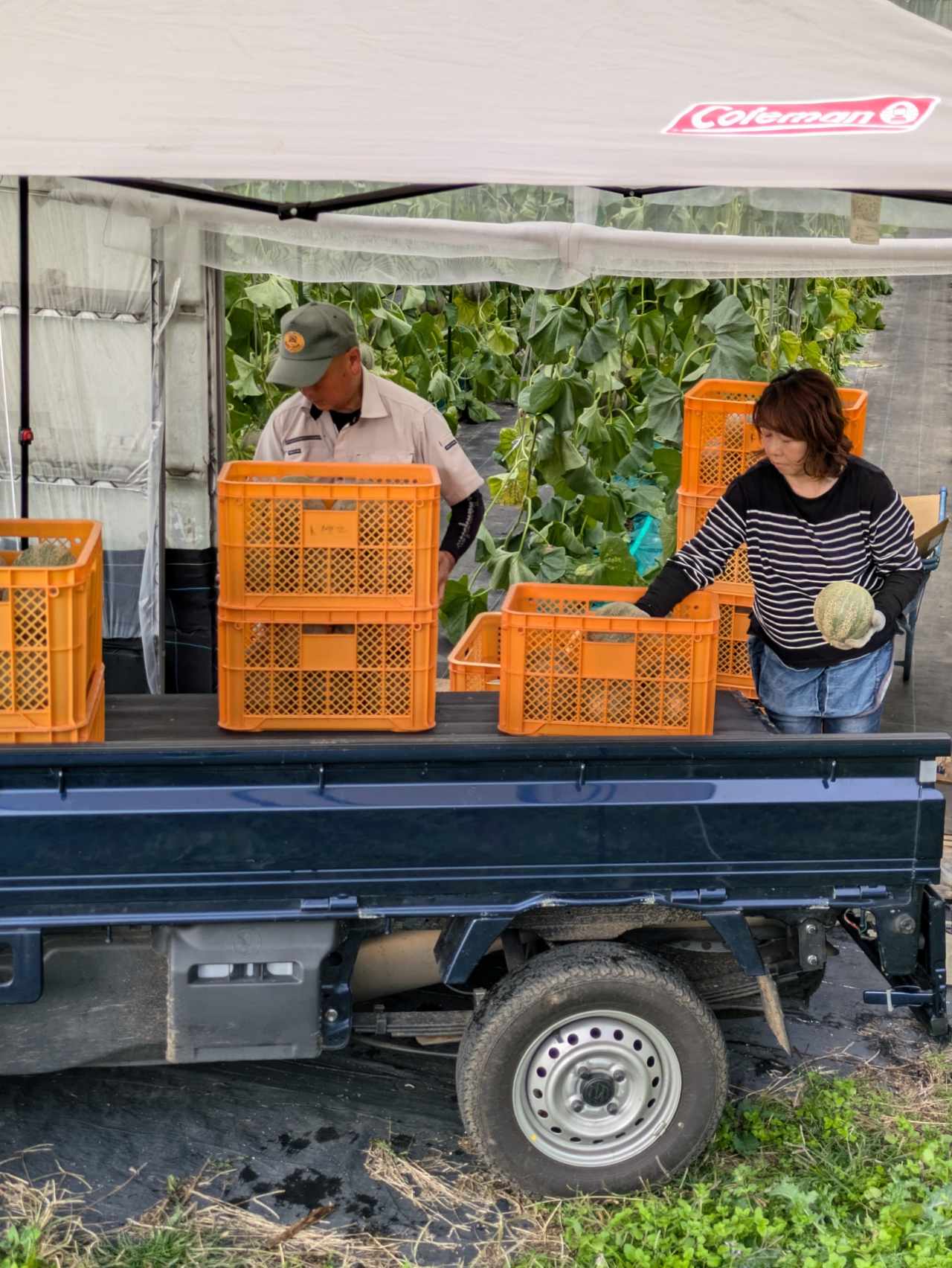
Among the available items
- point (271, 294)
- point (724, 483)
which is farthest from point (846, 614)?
point (271, 294)

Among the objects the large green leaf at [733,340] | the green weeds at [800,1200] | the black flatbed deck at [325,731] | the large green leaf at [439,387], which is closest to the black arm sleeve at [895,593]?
the black flatbed deck at [325,731]

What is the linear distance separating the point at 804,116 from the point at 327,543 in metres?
1.56

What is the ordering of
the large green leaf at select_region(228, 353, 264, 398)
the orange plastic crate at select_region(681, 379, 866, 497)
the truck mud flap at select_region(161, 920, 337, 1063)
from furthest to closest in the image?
the large green leaf at select_region(228, 353, 264, 398) < the orange plastic crate at select_region(681, 379, 866, 497) < the truck mud flap at select_region(161, 920, 337, 1063)

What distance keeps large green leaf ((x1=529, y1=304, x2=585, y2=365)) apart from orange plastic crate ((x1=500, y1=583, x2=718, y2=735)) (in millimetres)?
4007

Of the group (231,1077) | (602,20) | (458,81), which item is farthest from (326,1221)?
(602,20)

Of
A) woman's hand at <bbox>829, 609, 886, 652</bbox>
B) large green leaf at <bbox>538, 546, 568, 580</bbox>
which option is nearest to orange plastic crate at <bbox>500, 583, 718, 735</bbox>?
woman's hand at <bbox>829, 609, 886, 652</bbox>

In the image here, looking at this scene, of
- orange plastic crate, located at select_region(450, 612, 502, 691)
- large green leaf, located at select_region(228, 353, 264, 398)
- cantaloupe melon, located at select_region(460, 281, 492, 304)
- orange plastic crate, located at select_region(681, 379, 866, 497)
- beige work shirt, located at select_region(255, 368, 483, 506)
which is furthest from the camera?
cantaloupe melon, located at select_region(460, 281, 492, 304)

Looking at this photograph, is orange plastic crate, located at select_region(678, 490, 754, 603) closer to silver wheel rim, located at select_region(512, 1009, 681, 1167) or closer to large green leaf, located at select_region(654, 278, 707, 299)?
silver wheel rim, located at select_region(512, 1009, 681, 1167)

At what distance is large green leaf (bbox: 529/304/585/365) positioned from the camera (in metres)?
7.38

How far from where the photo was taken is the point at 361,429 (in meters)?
4.85

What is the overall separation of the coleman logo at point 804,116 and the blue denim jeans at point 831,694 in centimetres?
162

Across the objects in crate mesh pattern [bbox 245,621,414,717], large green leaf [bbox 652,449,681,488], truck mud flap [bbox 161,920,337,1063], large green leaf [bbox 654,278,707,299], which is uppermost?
large green leaf [bbox 654,278,707,299]

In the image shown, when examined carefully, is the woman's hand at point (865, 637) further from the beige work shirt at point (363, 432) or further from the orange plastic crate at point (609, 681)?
the beige work shirt at point (363, 432)

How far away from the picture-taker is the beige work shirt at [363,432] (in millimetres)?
4824
